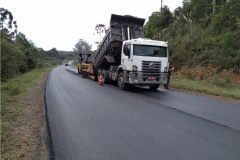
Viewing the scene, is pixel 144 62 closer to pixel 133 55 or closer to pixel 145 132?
pixel 133 55

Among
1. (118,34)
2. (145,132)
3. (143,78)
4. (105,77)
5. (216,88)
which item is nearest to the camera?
(145,132)

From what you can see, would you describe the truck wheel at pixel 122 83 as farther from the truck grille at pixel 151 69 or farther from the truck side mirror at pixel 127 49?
the truck side mirror at pixel 127 49

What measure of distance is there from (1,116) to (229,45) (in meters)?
14.0

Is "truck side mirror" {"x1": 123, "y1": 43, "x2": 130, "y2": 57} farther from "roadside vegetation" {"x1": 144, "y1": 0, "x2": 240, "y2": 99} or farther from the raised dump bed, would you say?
"roadside vegetation" {"x1": 144, "y1": 0, "x2": 240, "y2": 99}

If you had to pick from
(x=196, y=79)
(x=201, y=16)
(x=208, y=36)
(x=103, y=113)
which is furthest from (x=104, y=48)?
(x=201, y=16)

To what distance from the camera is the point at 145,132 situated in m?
4.35

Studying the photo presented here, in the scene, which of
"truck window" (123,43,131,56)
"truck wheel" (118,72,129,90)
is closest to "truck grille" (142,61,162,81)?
"truck window" (123,43,131,56)

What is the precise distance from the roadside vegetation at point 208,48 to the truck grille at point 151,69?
2.44 m

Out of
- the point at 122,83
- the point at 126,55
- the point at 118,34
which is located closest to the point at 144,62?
the point at 126,55

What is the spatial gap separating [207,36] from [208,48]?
1475mm

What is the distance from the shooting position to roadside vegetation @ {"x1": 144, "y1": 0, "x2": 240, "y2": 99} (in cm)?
1247

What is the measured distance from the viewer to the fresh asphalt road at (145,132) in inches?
133

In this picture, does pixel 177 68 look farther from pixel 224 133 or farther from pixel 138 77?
pixel 224 133

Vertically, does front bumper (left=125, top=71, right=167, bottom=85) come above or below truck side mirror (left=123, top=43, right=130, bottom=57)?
below
